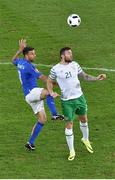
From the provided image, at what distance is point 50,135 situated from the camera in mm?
16656

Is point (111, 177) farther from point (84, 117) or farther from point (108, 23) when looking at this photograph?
point (108, 23)

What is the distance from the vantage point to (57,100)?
19.7 metres

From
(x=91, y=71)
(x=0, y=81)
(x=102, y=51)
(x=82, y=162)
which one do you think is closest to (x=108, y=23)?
(x=102, y=51)

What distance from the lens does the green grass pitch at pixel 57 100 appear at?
14.7 metres

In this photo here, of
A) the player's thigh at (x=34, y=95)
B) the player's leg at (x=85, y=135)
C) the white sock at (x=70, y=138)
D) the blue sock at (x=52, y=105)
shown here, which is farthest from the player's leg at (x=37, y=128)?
the blue sock at (x=52, y=105)

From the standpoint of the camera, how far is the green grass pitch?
14703 mm

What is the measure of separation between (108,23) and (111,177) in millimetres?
14751

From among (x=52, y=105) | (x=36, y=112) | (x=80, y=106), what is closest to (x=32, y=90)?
(x=36, y=112)

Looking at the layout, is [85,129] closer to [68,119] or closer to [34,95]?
[68,119]

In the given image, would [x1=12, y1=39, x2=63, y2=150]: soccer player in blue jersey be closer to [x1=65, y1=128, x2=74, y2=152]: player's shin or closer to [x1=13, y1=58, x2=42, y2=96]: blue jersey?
[x1=13, y1=58, x2=42, y2=96]: blue jersey

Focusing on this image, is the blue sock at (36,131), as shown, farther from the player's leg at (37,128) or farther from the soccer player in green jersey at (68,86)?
the soccer player in green jersey at (68,86)

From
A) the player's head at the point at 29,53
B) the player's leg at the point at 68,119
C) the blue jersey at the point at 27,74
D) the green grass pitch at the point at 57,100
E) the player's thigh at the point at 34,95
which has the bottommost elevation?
the green grass pitch at the point at 57,100

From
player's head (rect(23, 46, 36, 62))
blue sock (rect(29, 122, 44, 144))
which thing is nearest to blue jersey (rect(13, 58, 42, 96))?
player's head (rect(23, 46, 36, 62))

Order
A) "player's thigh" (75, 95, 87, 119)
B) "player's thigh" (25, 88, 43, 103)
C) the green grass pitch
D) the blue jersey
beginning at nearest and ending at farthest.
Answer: the green grass pitch
"player's thigh" (75, 95, 87, 119)
"player's thigh" (25, 88, 43, 103)
the blue jersey
